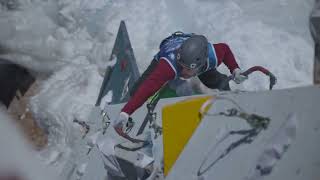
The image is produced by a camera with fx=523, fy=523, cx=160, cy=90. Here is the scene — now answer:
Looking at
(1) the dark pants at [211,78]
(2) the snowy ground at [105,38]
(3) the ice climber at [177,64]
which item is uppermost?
(3) the ice climber at [177,64]

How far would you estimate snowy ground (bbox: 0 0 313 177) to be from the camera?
404 cm

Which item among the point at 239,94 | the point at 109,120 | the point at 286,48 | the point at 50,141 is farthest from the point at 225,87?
the point at 50,141

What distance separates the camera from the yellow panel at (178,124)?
1.87 meters

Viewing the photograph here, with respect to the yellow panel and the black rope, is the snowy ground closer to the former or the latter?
the yellow panel

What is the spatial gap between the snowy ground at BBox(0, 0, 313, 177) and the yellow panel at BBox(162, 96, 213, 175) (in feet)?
5.98

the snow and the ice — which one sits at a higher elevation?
the ice

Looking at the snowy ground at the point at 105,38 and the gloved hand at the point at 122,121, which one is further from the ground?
the gloved hand at the point at 122,121

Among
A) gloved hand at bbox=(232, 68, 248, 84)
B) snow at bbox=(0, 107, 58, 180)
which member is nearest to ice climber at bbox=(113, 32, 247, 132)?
gloved hand at bbox=(232, 68, 248, 84)

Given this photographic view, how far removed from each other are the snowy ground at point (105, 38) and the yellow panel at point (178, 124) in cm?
182

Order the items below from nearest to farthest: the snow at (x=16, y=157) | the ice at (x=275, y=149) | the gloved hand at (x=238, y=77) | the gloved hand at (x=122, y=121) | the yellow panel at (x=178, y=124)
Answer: the ice at (x=275, y=149) < the yellow panel at (x=178, y=124) < the gloved hand at (x=122, y=121) < the gloved hand at (x=238, y=77) < the snow at (x=16, y=157)

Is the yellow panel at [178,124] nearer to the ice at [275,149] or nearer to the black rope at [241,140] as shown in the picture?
the black rope at [241,140]

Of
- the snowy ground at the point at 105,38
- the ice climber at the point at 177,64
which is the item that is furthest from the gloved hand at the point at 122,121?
the snowy ground at the point at 105,38

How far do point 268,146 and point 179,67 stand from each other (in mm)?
1264

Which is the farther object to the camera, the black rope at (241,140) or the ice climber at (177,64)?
the ice climber at (177,64)
